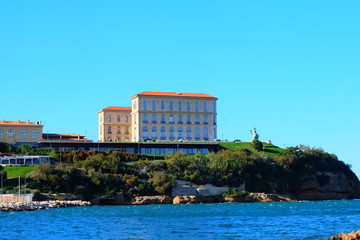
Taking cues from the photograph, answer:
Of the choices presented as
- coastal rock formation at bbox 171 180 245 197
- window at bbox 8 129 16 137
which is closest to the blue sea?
coastal rock formation at bbox 171 180 245 197

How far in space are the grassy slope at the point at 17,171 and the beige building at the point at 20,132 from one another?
27031 millimetres

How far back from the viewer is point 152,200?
240 ft

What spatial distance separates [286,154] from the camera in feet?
298

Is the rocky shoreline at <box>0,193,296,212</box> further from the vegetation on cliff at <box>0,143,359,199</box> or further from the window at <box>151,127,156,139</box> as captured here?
the window at <box>151,127,156,139</box>

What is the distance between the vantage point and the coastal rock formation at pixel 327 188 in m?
87.6

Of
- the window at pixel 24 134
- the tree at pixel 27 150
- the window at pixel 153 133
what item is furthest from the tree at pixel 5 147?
the window at pixel 153 133

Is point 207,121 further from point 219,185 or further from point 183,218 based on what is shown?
point 183,218

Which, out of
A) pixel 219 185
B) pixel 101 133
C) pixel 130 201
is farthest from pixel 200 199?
pixel 101 133

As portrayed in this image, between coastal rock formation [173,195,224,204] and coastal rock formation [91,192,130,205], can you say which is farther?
coastal rock formation [173,195,224,204]

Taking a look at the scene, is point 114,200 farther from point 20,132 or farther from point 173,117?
point 173,117

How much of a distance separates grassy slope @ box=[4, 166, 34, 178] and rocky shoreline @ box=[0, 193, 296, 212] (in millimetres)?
8770

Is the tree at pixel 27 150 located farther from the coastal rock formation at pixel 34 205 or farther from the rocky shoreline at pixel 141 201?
the coastal rock formation at pixel 34 205

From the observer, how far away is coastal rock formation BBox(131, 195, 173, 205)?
236ft

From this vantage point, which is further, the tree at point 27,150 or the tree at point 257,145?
the tree at point 257,145
